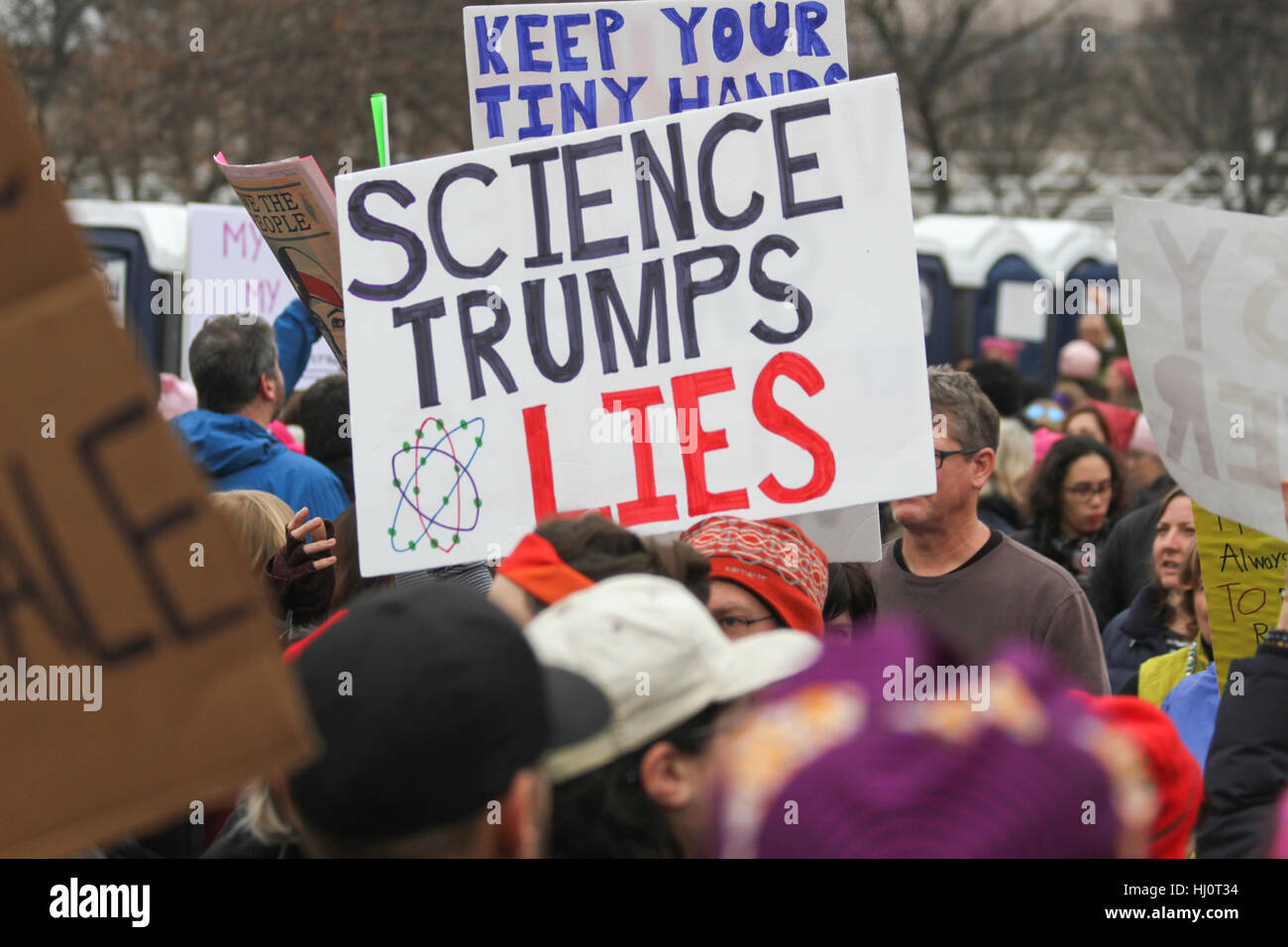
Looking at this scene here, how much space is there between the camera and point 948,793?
51.6 inches

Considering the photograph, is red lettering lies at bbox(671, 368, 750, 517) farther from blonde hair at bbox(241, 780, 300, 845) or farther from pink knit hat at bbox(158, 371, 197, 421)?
pink knit hat at bbox(158, 371, 197, 421)

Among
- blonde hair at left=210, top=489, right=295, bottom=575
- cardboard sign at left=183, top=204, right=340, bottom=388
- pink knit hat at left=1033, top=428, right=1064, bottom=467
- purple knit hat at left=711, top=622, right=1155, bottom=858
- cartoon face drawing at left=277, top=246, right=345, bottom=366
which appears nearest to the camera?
purple knit hat at left=711, top=622, right=1155, bottom=858

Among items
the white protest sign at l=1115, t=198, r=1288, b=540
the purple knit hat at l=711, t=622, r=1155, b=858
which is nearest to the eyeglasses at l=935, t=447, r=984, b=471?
the white protest sign at l=1115, t=198, r=1288, b=540

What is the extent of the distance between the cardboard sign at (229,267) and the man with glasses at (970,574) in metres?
5.65

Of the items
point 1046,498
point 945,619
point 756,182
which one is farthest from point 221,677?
point 1046,498

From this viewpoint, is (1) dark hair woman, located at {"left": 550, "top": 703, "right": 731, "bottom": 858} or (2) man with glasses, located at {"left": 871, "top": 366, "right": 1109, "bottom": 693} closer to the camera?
(1) dark hair woman, located at {"left": 550, "top": 703, "right": 731, "bottom": 858}

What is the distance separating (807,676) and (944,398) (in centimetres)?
247

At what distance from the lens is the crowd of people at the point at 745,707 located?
1351 mm

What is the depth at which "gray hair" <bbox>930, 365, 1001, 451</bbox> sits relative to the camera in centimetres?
393

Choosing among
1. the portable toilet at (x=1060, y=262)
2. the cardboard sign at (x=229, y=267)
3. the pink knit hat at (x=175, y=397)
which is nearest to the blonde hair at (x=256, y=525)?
the pink knit hat at (x=175, y=397)

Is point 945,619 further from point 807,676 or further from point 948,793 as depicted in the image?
point 948,793

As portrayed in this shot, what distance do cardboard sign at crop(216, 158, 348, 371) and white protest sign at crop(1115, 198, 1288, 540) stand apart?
6.28 feet

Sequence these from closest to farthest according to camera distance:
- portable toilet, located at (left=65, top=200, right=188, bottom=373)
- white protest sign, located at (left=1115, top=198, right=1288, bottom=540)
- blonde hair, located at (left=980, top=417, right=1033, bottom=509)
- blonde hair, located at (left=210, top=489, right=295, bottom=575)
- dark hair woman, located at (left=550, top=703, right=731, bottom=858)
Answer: dark hair woman, located at (left=550, top=703, right=731, bottom=858) < white protest sign, located at (left=1115, top=198, right=1288, bottom=540) < blonde hair, located at (left=210, top=489, right=295, bottom=575) < blonde hair, located at (left=980, top=417, right=1033, bottom=509) < portable toilet, located at (left=65, top=200, right=188, bottom=373)
